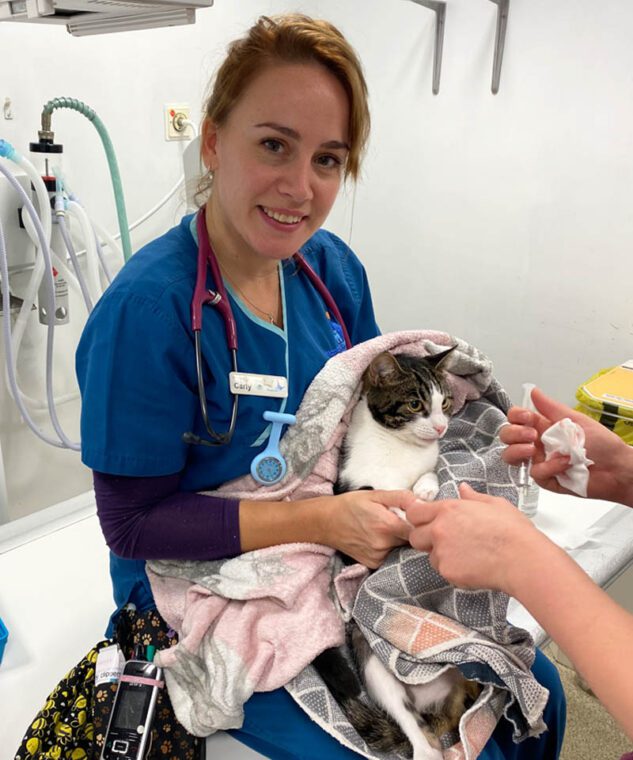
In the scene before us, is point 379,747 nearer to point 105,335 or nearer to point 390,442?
point 390,442

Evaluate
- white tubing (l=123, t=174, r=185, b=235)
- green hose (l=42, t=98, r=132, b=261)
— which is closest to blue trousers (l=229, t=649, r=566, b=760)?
green hose (l=42, t=98, r=132, b=261)

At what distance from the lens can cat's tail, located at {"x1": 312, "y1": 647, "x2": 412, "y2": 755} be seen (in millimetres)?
900

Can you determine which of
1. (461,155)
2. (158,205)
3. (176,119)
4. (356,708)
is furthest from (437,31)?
(356,708)

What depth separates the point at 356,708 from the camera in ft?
3.06

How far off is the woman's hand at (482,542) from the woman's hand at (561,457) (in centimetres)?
27

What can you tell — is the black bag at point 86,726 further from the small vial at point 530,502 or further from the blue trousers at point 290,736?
the small vial at point 530,502

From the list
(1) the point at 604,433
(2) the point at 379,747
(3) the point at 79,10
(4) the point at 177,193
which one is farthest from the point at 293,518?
(4) the point at 177,193

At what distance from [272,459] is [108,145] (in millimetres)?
1174

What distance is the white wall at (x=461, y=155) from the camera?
6.39 ft

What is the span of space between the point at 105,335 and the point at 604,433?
0.81 m

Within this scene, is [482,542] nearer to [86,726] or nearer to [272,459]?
[272,459]

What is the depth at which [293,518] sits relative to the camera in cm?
102

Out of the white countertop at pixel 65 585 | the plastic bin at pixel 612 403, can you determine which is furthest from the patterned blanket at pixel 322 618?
the plastic bin at pixel 612 403

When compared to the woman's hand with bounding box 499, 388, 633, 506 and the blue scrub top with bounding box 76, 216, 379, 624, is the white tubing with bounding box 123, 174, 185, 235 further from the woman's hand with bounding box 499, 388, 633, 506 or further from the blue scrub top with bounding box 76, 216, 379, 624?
the woman's hand with bounding box 499, 388, 633, 506
